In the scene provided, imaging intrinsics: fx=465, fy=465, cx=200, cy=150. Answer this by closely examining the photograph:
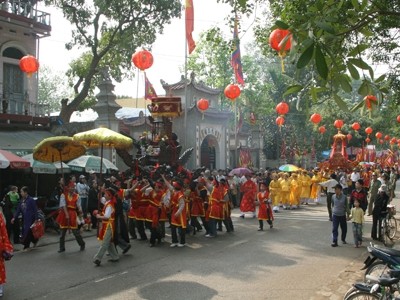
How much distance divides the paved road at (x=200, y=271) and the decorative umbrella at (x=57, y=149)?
→ 224 cm

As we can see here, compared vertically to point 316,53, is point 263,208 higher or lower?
lower

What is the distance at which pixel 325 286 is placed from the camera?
771 cm

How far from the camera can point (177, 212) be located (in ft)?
36.3

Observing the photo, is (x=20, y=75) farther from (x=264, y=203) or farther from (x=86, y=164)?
(x=264, y=203)

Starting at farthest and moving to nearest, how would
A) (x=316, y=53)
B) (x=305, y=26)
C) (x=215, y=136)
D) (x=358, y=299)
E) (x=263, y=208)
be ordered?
(x=215, y=136) < (x=263, y=208) < (x=358, y=299) < (x=305, y=26) < (x=316, y=53)

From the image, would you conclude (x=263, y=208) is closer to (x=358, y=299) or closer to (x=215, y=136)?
(x=358, y=299)

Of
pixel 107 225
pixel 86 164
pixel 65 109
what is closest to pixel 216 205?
pixel 107 225

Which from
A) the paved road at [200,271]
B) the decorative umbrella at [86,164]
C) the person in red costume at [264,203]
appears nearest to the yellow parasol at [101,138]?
the paved road at [200,271]

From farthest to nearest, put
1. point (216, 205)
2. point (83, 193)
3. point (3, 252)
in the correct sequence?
point (83, 193) < point (216, 205) < point (3, 252)

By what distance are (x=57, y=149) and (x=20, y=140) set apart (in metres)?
7.69

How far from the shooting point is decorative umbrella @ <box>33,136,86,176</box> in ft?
35.0

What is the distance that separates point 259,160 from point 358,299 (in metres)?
26.4

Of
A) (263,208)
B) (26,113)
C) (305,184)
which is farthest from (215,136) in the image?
(263,208)

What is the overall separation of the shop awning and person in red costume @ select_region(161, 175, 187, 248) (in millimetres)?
8115
